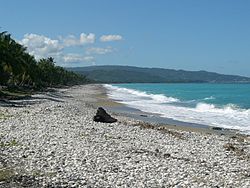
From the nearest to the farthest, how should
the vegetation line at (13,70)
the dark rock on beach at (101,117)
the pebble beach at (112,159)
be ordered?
the pebble beach at (112,159) → the dark rock on beach at (101,117) → the vegetation line at (13,70)

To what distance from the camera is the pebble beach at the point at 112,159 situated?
13750 millimetres

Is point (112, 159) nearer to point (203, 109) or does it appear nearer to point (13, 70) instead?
point (203, 109)

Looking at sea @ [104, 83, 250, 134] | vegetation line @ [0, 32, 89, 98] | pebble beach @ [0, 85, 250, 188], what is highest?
vegetation line @ [0, 32, 89, 98]

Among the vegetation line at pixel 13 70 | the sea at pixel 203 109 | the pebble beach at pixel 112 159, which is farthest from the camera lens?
the vegetation line at pixel 13 70

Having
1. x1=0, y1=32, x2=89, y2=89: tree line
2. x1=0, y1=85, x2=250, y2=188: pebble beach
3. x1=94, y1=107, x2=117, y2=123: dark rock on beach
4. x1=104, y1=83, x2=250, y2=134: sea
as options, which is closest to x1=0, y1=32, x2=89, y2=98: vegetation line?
x1=0, y1=32, x2=89, y2=89: tree line

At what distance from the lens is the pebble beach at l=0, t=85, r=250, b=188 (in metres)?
13.8

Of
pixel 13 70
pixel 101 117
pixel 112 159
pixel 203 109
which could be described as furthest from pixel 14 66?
pixel 112 159

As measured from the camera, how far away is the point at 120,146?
2022 centimetres

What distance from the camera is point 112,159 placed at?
55.1 feet

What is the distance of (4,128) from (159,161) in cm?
1155

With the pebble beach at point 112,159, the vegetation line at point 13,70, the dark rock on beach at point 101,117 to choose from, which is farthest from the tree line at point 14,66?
the pebble beach at point 112,159

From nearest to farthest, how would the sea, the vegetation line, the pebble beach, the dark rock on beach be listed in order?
the pebble beach, the dark rock on beach, the sea, the vegetation line

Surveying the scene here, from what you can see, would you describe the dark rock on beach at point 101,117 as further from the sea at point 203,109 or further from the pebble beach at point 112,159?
the sea at point 203,109

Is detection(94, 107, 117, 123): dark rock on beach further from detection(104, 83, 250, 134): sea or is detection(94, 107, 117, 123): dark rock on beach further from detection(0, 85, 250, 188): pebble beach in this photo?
detection(104, 83, 250, 134): sea
